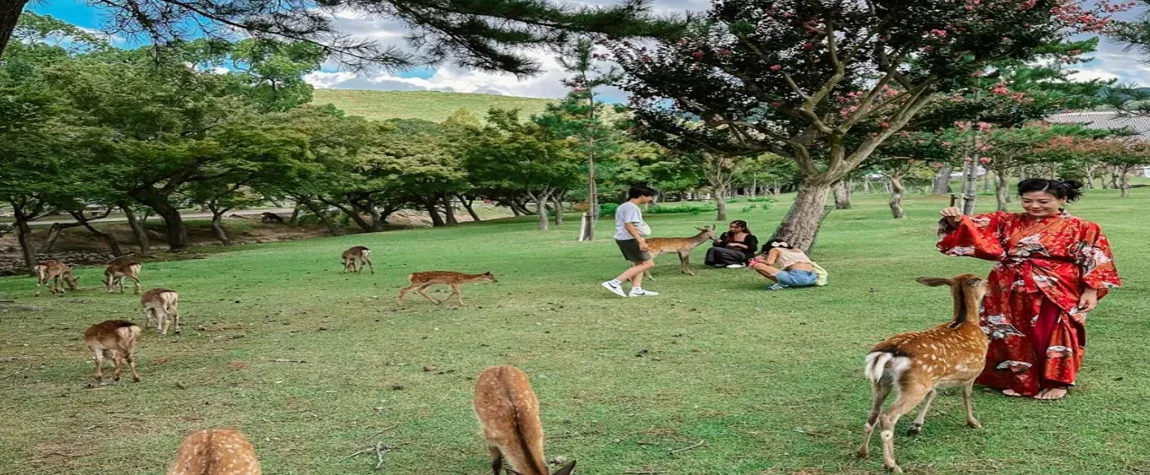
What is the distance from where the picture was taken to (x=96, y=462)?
3.83 m

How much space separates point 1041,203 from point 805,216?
8.52 metres

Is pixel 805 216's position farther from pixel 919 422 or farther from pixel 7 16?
pixel 7 16

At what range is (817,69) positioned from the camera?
12102 mm

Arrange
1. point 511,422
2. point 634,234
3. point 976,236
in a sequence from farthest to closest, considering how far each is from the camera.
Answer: point 634,234 → point 976,236 → point 511,422

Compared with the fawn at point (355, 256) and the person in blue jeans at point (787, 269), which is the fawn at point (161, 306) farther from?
the person in blue jeans at point (787, 269)

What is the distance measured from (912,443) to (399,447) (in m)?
2.58

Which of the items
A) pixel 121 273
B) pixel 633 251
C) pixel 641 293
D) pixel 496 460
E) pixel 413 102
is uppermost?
pixel 413 102

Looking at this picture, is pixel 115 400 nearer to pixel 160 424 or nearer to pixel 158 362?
pixel 160 424

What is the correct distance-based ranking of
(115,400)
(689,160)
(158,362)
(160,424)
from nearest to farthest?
(160,424) < (115,400) < (158,362) < (689,160)

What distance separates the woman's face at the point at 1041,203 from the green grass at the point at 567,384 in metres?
1.08

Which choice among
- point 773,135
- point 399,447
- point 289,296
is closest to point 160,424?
point 399,447

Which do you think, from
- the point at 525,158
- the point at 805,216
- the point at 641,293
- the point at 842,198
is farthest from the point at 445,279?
the point at 842,198

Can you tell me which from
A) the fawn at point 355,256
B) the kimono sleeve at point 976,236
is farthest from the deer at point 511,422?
the fawn at point 355,256

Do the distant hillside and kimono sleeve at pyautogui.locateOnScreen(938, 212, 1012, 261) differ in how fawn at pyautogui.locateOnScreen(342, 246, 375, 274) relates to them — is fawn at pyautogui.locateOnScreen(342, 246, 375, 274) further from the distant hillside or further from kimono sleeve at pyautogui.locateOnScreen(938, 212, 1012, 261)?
the distant hillside
